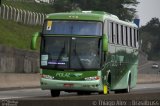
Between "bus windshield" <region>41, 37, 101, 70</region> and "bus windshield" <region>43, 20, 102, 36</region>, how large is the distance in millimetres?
248

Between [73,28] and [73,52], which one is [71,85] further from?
[73,28]

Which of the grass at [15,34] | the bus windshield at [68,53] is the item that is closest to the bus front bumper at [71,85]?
the bus windshield at [68,53]

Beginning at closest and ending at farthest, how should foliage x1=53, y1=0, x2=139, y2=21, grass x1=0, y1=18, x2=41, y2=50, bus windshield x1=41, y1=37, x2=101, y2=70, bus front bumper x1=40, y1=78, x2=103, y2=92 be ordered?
1. bus front bumper x1=40, y1=78, x2=103, y2=92
2. bus windshield x1=41, y1=37, x2=101, y2=70
3. grass x1=0, y1=18, x2=41, y2=50
4. foliage x1=53, y1=0, x2=139, y2=21

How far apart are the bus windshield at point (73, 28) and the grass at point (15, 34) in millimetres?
26366

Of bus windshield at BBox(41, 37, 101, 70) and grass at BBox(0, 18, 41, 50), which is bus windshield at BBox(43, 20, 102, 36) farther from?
grass at BBox(0, 18, 41, 50)

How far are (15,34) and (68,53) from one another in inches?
1362

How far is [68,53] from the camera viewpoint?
98.7ft

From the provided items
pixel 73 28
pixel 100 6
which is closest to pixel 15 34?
pixel 73 28

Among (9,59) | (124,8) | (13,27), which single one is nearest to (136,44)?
(9,59)

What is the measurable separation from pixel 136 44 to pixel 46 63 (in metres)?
8.81

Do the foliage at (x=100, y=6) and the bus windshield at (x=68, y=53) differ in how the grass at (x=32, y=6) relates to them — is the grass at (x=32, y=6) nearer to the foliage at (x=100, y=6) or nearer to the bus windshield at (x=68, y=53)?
the foliage at (x=100, y=6)

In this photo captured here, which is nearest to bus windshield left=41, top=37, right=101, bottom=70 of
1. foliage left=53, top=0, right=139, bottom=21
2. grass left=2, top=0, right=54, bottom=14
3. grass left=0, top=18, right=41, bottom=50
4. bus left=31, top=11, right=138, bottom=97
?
bus left=31, top=11, right=138, bottom=97

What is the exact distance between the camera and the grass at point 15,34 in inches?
2332

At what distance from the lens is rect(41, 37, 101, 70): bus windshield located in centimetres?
3005
